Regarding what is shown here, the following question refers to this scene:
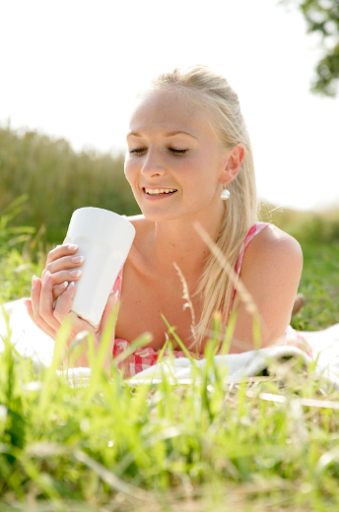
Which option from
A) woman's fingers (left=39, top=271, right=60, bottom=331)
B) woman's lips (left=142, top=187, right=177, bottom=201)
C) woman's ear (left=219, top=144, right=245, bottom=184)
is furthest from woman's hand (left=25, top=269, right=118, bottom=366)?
woman's ear (left=219, top=144, right=245, bottom=184)

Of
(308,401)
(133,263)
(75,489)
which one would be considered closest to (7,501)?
(75,489)

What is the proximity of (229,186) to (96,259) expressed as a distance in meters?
1.16

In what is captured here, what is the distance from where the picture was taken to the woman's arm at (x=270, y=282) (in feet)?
7.00

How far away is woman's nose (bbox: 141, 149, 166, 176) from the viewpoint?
216cm

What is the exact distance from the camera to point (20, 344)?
8.41 feet

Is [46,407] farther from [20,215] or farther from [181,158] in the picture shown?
[20,215]

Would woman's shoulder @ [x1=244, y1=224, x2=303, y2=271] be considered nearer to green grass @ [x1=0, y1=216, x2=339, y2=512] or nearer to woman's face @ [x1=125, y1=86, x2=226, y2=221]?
woman's face @ [x1=125, y1=86, x2=226, y2=221]

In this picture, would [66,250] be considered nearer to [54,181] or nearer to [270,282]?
[270,282]

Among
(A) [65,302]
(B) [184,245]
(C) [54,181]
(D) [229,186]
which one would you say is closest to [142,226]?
(B) [184,245]

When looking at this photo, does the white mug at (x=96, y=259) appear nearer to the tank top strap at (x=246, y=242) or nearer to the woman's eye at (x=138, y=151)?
the woman's eye at (x=138, y=151)

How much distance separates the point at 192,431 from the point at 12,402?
38cm

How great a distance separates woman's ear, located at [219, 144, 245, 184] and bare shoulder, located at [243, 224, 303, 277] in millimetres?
340

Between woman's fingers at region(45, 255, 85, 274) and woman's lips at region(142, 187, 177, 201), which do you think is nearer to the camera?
woman's fingers at region(45, 255, 85, 274)

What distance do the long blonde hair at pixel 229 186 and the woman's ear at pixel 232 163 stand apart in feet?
0.12
